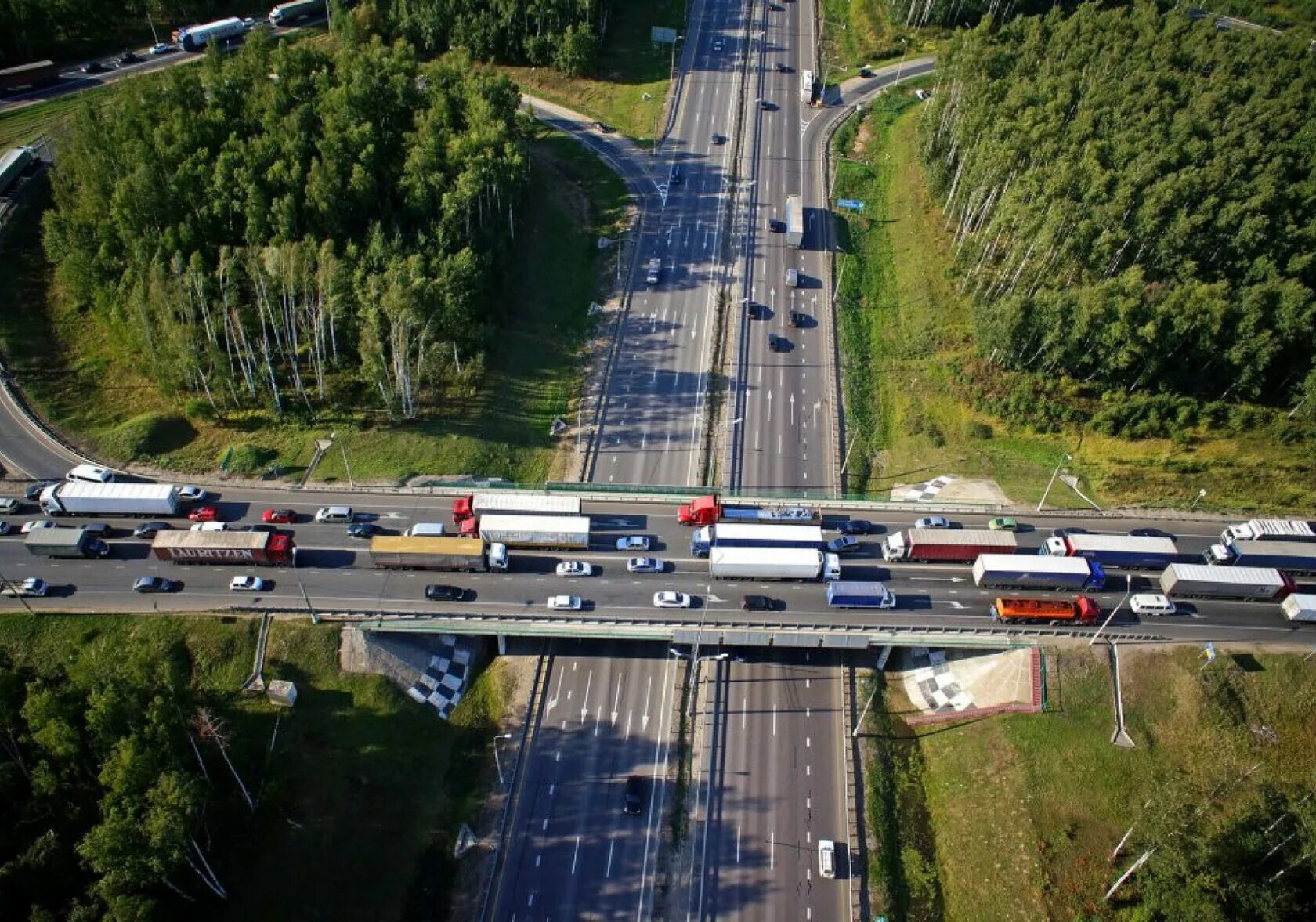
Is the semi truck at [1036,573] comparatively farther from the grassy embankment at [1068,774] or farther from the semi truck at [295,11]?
the semi truck at [295,11]

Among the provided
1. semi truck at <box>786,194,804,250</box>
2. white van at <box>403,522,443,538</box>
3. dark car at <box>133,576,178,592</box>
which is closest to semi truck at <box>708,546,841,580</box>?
white van at <box>403,522,443,538</box>

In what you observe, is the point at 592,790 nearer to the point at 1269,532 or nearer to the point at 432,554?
the point at 432,554

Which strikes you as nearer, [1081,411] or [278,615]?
[278,615]

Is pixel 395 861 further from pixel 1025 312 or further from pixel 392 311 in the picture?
pixel 1025 312

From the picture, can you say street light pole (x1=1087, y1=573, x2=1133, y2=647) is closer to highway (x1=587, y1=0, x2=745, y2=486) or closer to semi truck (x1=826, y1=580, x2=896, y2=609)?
semi truck (x1=826, y1=580, x2=896, y2=609)

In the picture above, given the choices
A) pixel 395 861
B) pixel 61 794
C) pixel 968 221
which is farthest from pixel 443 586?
pixel 968 221

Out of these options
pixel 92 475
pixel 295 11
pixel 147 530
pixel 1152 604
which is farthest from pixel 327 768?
pixel 295 11
